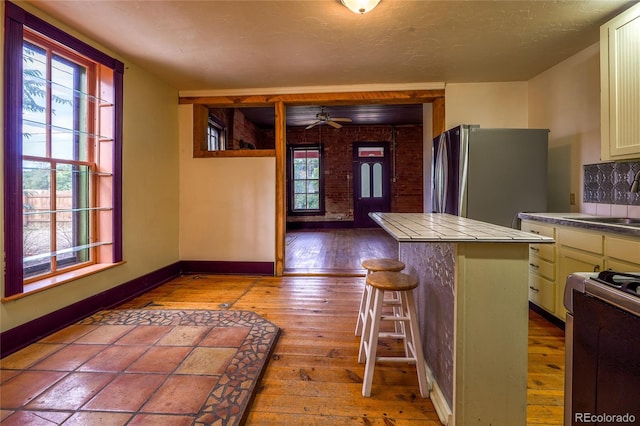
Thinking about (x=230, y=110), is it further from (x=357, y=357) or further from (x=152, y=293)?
(x=357, y=357)

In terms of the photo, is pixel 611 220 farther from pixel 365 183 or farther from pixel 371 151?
pixel 371 151

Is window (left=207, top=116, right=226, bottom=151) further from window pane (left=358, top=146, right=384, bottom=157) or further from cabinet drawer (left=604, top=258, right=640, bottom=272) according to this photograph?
cabinet drawer (left=604, top=258, right=640, bottom=272)

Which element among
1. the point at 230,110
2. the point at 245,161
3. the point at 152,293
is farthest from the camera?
the point at 230,110

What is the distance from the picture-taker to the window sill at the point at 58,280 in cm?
202

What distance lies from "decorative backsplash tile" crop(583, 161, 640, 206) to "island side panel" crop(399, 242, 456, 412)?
1.86 m

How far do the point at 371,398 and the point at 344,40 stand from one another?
2.62 meters

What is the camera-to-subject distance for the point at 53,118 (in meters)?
2.26

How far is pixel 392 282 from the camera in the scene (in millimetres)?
1569

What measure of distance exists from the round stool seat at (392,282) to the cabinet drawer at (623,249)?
1.33m

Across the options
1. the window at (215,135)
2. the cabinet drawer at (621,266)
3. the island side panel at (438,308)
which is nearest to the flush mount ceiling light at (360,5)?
the island side panel at (438,308)

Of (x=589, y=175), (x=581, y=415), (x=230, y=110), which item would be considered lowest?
(x=581, y=415)

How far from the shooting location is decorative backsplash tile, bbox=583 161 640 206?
90.9 inches

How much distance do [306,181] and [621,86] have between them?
266 inches

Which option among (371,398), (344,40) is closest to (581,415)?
(371,398)
